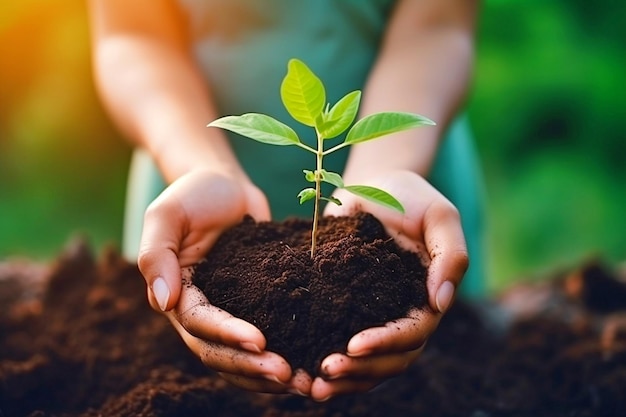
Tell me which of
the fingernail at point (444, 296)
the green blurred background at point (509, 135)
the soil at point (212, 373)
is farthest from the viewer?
the green blurred background at point (509, 135)

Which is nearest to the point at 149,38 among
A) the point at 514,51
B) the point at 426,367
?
the point at 426,367

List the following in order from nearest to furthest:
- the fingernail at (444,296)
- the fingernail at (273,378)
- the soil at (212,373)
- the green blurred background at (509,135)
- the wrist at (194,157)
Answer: the fingernail at (273,378) < the fingernail at (444,296) < the soil at (212,373) < the wrist at (194,157) < the green blurred background at (509,135)

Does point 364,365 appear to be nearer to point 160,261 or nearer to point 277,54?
point 160,261

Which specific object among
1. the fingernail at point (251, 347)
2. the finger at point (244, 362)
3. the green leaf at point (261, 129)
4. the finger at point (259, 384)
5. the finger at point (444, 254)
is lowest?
the finger at point (259, 384)

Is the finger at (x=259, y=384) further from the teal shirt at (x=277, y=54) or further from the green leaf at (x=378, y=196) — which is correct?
the teal shirt at (x=277, y=54)

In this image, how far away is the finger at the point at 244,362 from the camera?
3.62 feet

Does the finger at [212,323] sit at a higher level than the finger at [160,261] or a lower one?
lower

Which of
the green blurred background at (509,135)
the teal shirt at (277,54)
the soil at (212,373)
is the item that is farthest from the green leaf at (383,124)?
the green blurred background at (509,135)

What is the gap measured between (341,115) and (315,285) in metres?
0.27

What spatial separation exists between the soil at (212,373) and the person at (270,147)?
0.82 ft

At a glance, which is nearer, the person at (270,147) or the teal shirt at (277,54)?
the person at (270,147)

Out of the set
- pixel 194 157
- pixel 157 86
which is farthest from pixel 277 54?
pixel 194 157

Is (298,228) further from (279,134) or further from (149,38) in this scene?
(149,38)

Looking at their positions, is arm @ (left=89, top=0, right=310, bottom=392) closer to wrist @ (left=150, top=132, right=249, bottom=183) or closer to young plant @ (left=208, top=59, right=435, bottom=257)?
wrist @ (left=150, top=132, right=249, bottom=183)
